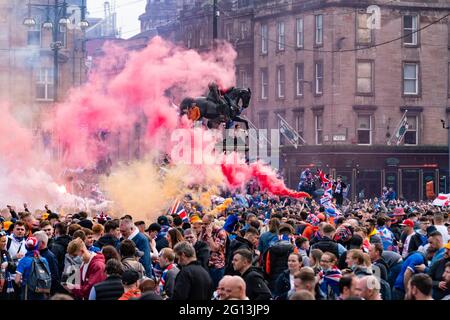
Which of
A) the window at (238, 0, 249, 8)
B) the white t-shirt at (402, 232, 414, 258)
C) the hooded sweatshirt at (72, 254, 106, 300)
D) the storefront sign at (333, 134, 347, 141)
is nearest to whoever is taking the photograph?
Answer: the hooded sweatshirt at (72, 254, 106, 300)

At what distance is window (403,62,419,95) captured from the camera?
6050 cm

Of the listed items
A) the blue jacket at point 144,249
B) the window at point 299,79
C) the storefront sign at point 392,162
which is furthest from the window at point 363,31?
the blue jacket at point 144,249

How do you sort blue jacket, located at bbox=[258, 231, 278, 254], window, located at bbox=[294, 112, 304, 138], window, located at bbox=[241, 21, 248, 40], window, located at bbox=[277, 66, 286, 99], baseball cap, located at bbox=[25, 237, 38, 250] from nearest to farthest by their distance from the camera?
baseball cap, located at bbox=[25, 237, 38, 250], blue jacket, located at bbox=[258, 231, 278, 254], window, located at bbox=[294, 112, 304, 138], window, located at bbox=[277, 66, 286, 99], window, located at bbox=[241, 21, 248, 40]

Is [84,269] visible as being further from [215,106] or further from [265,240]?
[215,106]

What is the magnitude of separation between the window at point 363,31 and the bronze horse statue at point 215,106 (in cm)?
2871

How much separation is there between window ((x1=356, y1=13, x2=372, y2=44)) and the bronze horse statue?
28709 millimetres

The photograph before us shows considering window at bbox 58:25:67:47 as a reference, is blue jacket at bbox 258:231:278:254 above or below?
below

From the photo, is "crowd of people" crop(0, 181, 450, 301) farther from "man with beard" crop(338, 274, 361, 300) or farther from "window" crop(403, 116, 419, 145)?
"window" crop(403, 116, 419, 145)

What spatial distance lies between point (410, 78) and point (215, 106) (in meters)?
31.7

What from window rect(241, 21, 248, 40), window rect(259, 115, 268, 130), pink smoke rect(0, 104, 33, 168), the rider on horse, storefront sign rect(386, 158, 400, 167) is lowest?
storefront sign rect(386, 158, 400, 167)

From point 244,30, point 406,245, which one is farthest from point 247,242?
point 244,30

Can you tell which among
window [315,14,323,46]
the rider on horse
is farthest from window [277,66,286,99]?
the rider on horse

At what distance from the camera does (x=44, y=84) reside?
2435 inches

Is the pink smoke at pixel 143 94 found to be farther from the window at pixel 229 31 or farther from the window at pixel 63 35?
the window at pixel 229 31
